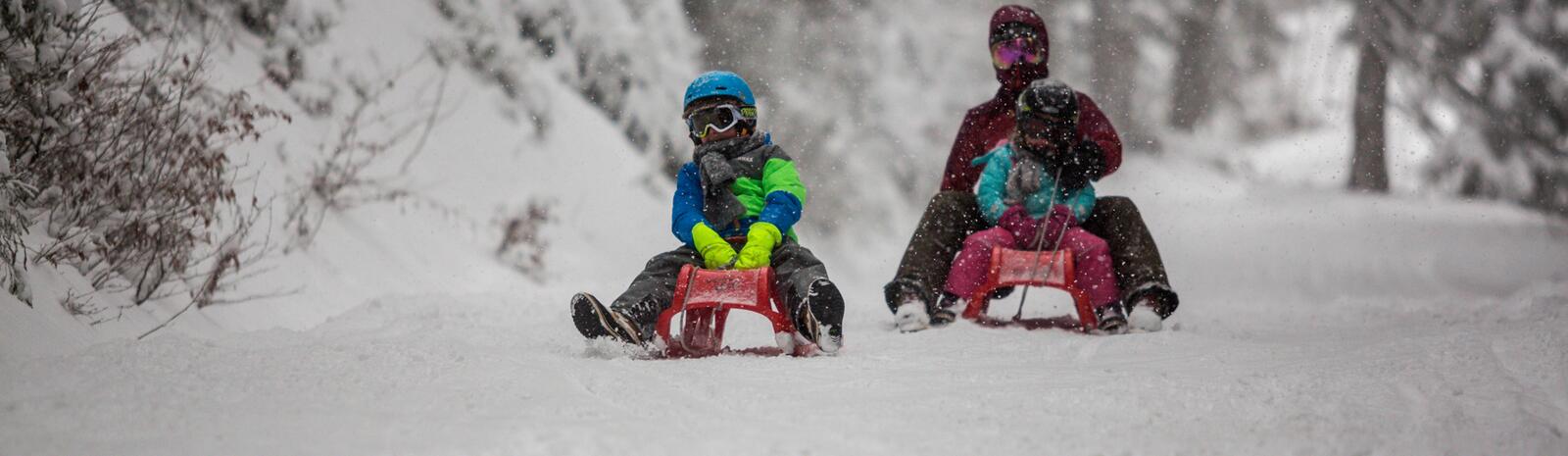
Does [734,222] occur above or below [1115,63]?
below

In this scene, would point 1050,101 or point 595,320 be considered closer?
point 595,320

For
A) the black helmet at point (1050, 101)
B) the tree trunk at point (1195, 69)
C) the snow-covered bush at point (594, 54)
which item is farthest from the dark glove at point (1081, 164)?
the tree trunk at point (1195, 69)

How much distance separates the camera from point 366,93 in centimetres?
735

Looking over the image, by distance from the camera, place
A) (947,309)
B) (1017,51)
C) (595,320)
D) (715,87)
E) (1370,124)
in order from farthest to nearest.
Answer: (1370,124) → (1017,51) → (947,309) → (715,87) → (595,320)

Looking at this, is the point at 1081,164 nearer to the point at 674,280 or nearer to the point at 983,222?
the point at 983,222

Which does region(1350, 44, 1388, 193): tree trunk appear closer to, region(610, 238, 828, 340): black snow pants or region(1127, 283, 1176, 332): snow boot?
region(1127, 283, 1176, 332): snow boot

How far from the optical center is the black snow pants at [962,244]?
4512 millimetres

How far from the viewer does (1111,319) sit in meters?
4.38

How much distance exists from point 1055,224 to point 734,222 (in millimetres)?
1336

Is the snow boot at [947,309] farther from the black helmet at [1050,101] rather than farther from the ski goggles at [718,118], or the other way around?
the ski goggles at [718,118]

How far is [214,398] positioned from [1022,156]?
3.28m

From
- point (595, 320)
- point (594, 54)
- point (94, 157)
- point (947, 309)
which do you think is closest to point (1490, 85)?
point (594, 54)

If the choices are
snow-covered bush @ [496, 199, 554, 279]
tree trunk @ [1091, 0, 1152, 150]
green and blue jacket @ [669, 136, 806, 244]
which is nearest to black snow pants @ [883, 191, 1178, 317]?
green and blue jacket @ [669, 136, 806, 244]

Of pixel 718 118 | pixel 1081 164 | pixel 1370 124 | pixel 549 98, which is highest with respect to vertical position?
pixel 1370 124
